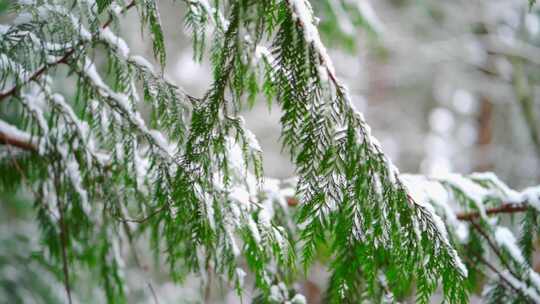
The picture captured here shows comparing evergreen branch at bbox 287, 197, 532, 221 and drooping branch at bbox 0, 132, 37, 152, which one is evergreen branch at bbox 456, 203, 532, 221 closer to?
evergreen branch at bbox 287, 197, 532, 221

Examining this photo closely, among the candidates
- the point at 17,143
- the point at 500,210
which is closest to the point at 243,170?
the point at 17,143

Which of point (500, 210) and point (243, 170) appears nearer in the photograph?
point (243, 170)

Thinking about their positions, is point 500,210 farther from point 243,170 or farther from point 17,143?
point 17,143

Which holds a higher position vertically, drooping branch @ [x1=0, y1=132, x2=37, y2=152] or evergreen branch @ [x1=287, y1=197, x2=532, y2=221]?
drooping branch @ [x1=0, y1=132, x2=37, y2=152]

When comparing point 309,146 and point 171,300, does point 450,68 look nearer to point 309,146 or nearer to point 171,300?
point 171,300

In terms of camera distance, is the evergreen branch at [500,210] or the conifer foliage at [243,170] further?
the evergreen branch at [500,210]

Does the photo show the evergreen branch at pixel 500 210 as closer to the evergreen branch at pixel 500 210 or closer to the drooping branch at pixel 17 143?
the evergreen branch at pixel 500 210


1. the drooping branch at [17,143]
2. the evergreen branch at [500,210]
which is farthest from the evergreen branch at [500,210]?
the drooping branch at [17,143]

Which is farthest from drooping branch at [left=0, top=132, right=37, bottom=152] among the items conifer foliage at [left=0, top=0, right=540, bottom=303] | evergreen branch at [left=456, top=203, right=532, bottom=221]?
evergreen branch at [left=456, top=203, right=532, bottom=221]
